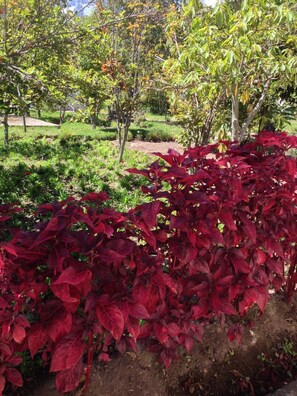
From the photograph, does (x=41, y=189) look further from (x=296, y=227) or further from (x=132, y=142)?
(x=132, y=142)

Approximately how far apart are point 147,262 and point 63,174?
6513 mm

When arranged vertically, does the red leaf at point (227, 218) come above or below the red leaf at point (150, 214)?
A: below

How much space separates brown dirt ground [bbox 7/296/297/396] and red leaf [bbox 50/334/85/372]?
18.2 inches

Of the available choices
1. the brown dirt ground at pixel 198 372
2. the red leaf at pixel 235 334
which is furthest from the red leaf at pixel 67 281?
the red leaf at pixel 235 334

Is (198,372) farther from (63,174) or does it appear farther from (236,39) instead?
(63,174)

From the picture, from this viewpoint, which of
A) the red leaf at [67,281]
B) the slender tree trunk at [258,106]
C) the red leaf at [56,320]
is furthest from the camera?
the slender tree trunk at [258,106]

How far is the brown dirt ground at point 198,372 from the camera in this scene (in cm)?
180

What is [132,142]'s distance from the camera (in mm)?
14375

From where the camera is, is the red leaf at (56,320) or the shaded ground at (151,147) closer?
the red leaf at (56,320)

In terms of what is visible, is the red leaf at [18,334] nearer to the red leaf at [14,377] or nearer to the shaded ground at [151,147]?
the red leaf at [14,377]

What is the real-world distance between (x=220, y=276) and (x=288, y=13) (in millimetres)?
2877

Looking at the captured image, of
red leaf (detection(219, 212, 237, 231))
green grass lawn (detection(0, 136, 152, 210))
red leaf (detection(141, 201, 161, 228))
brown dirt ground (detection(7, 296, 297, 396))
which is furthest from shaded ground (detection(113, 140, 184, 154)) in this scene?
red leaf (detection(141, 201, 161, 228))

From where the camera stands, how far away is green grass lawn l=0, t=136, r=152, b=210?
5992 millimetres

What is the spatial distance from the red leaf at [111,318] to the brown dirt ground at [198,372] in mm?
651
